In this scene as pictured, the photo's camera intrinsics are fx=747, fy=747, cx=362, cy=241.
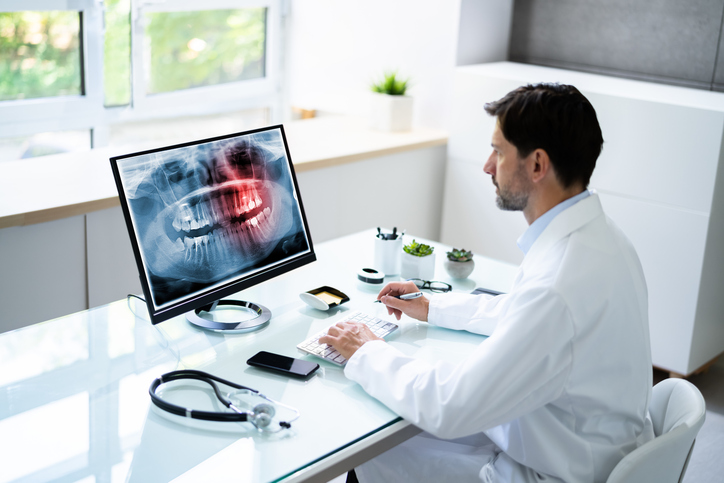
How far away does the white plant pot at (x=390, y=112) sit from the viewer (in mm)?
3537

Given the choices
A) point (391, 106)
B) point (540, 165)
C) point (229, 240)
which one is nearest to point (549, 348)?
point (540, 165)

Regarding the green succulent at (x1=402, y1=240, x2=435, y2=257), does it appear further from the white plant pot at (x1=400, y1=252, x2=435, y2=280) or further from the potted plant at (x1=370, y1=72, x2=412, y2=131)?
the potted plant at (x1=370, y1=72, x2=412, y2=131)

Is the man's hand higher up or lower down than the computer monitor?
lower down

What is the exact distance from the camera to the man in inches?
50.2

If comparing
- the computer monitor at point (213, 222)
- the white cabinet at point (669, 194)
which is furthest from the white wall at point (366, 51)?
the computer monitor at point (213, 222)

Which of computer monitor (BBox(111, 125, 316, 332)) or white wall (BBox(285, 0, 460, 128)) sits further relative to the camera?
white wall (BBox(285, 0, 460, 128))

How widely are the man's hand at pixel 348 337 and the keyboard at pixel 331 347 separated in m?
0.02

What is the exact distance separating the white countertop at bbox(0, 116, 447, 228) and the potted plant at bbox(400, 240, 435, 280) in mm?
739

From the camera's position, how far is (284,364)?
1.51 meters

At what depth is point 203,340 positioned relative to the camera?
5.36 feet

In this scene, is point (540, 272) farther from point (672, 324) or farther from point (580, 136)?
point (672, 324)

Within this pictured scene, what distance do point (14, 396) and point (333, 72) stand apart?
9.46ft

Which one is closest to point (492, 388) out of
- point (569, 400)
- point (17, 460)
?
point (569, 400)

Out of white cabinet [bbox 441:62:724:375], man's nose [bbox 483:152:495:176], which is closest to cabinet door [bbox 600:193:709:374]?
white cabinet [bbox 441:62:724:375]
